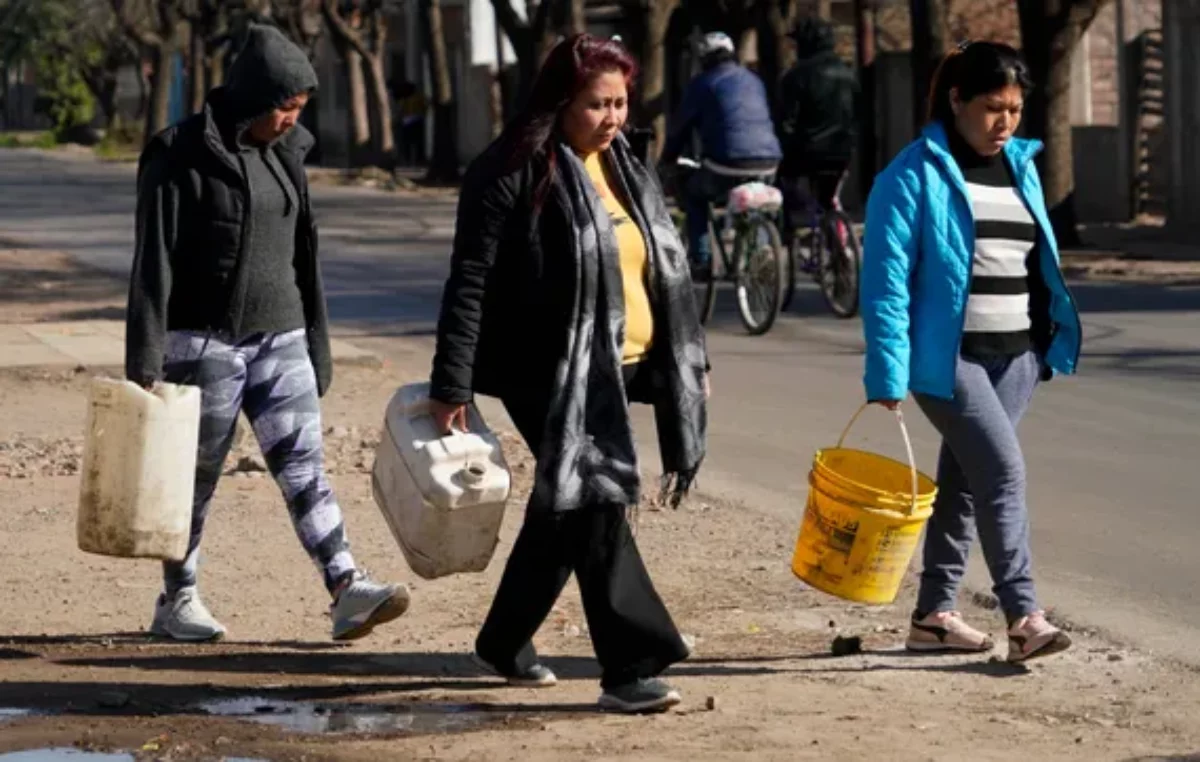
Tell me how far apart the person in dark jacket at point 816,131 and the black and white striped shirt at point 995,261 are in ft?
33.2

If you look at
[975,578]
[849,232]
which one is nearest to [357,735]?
[975,578]

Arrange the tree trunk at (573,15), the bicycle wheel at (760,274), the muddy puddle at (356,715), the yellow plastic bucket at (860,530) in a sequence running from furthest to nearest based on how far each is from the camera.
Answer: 1. the tree trunk at (573,15)
2. the bicycle wheel at (760,274)
3. the yellow plastic bucket at (860,530)
4. the muddy puddle at (356,715)

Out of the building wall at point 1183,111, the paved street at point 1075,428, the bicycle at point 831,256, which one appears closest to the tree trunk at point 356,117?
the building wall at point 1183,111

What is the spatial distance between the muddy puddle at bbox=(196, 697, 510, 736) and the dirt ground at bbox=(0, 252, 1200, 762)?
0.01 m

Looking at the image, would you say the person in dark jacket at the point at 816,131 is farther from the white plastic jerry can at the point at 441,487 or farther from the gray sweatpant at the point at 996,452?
the white plastic jerry can at the point at 441,487

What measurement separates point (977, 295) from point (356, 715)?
191cm

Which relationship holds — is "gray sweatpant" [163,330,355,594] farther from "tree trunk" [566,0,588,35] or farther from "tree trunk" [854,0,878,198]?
"tree trunk" [566,0,588,35]

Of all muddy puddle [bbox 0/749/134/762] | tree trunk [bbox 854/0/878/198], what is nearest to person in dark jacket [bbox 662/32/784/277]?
muddy puddle [bbox 0/749/134/762]

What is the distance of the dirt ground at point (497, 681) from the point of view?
19.6 ft

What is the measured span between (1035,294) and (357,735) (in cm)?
216

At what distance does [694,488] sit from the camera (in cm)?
1012

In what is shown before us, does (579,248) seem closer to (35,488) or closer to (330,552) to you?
(330,552)

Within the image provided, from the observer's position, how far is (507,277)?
6195mm

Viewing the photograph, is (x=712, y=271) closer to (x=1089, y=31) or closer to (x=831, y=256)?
(x=831, y=256)
